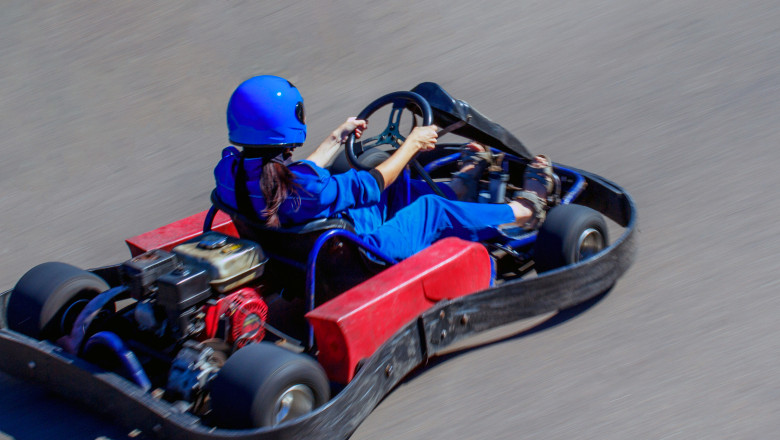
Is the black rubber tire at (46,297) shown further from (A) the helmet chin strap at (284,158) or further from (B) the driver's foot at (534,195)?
(B) the driver's foot at (534,195)

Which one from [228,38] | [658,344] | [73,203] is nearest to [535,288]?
[658,344]

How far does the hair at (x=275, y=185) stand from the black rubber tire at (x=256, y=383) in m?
0.52

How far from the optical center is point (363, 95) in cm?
622

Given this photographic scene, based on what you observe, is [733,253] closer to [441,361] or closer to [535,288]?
[535,288]

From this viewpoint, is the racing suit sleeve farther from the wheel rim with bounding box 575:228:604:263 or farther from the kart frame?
the wheel rim with bounding box 575:228:604:263

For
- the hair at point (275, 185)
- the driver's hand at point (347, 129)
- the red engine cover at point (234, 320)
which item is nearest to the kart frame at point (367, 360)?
the red engine cover at point (234, 320)

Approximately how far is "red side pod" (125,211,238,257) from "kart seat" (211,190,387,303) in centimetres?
48

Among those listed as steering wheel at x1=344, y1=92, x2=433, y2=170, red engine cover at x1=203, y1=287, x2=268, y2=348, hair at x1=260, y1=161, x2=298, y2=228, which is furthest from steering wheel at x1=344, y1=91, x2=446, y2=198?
red engine cover at x1=203, y1=287, x2=268, y2=348

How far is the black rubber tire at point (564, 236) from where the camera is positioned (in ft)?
11.4

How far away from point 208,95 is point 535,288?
378 cm

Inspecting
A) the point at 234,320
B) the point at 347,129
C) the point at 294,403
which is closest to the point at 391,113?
the point at 347,129

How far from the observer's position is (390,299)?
298 cm

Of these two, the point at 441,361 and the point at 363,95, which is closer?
the point at 441,361

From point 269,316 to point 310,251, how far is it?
0.46 m
